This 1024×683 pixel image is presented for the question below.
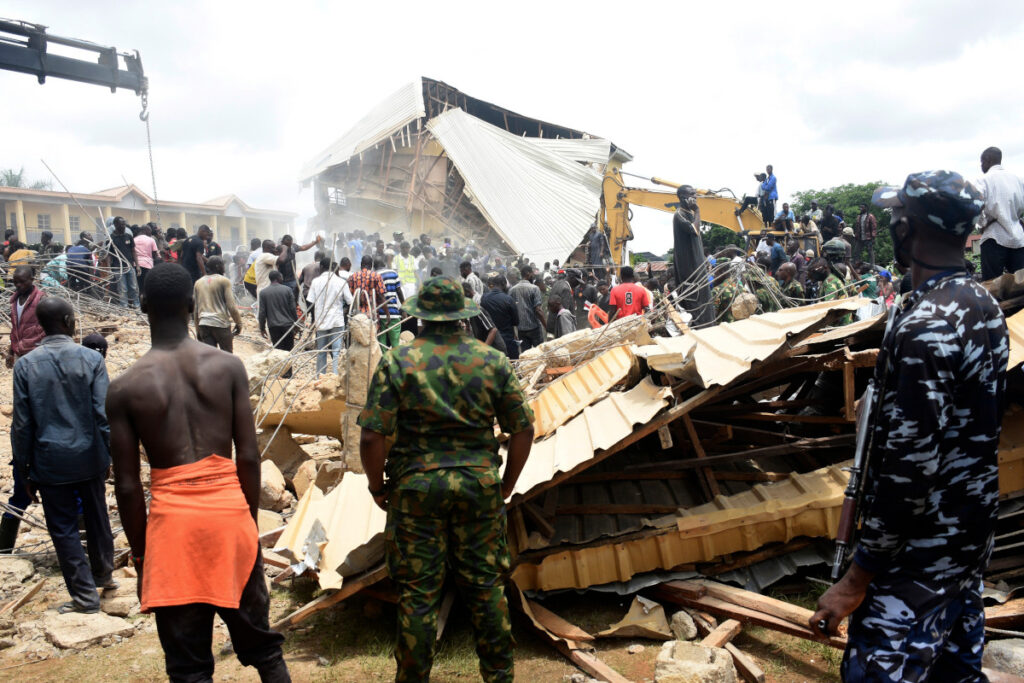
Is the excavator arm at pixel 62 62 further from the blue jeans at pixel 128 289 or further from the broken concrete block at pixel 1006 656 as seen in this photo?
the broken concrete block at pixel 1006 656

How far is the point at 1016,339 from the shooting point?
377 centimetres

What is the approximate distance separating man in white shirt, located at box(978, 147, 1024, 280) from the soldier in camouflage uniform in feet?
15.8

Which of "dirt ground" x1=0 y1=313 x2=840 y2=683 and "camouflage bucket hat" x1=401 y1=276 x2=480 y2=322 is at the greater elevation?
"camouflage bucket hat" x1=401 y1=276 x2=480 y2=322

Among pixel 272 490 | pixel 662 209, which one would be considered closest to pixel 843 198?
pixel 662 209

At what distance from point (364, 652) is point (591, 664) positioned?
1192 mm

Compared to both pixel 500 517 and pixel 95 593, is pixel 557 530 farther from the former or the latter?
pixel 95 593

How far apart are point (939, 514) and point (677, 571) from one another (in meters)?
2.42

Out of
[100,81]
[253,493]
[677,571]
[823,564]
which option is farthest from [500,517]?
[100,81]

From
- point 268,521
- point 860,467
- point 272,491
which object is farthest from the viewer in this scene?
point 272,491

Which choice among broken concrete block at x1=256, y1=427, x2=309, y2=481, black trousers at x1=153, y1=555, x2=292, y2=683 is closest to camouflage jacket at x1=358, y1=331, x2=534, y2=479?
black trousers at x1=153, y1=555, x2=292, y2=683

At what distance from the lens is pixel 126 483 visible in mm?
2459

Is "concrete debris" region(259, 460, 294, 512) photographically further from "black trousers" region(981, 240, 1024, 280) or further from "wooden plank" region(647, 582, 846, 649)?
"black trousers" region(981, 240, 1024, 280)

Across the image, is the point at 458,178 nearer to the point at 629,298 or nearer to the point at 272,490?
Answer: the point at 629,298

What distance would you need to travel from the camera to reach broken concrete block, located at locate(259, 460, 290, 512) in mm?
5844
